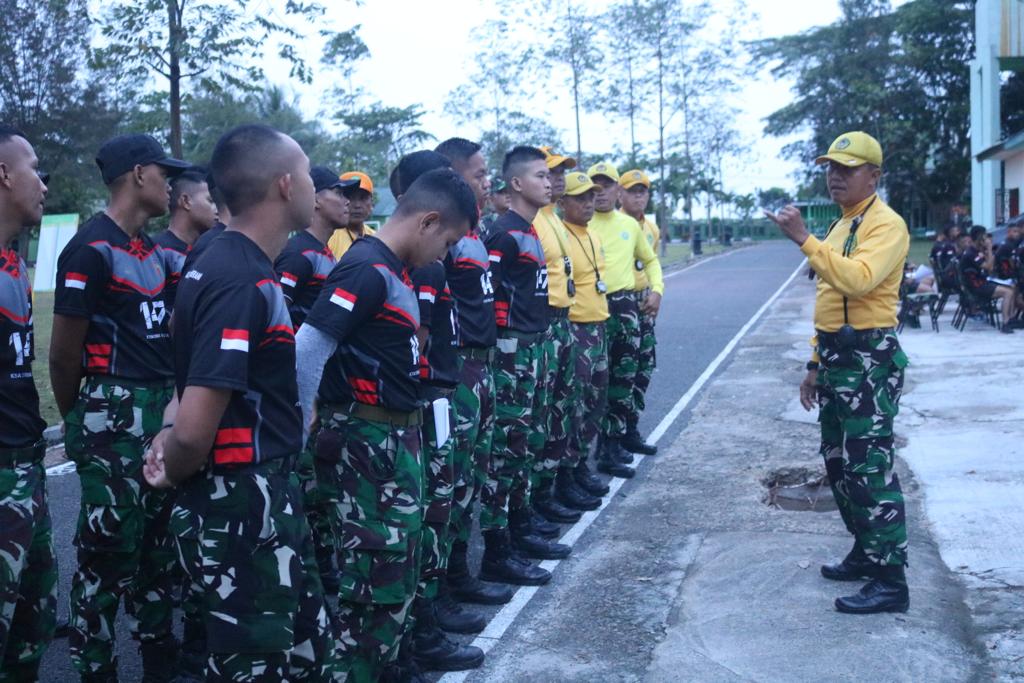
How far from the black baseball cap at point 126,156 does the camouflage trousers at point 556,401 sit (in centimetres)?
267

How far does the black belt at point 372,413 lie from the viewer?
3.61 metres

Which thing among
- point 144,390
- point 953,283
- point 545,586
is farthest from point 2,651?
point 953,283

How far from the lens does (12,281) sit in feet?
11.3

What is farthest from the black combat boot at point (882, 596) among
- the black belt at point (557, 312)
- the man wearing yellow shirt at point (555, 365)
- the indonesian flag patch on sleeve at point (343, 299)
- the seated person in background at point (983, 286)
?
the seated person in background at point (983, 286)

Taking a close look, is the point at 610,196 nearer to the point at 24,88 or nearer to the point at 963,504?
the point at 963,504

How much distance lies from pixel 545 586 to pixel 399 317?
93.2 inches

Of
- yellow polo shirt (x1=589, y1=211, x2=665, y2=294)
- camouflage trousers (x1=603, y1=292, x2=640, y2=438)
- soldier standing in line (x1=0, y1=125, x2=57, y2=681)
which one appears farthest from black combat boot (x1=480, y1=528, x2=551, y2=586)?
yellow polo shirt (x1=589, y1=211, x2=665, y2=294)

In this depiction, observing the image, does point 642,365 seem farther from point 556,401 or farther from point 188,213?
point 188,213

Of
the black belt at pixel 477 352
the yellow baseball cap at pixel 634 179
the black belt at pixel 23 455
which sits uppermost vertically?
the yellow baseball cap at pixel 634 179

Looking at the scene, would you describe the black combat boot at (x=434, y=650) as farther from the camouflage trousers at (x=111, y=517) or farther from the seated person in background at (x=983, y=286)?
the seated person in background at (x=983, y=286)

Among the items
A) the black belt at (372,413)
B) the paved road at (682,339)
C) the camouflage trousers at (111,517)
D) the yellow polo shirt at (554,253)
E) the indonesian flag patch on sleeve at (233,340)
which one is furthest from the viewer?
the yellow polo shirt at (554,253)

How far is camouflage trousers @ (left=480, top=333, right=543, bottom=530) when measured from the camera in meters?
5.46

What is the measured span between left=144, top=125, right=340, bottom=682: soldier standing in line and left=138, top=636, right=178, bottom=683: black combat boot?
1362 millimetres

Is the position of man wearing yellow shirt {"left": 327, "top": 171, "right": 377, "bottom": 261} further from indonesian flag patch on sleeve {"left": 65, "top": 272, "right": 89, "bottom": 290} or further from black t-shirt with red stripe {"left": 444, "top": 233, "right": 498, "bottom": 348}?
indonesian flag patch on sleeve {"left": 65, "top": 272, "right": 89, "bottom": 290}
